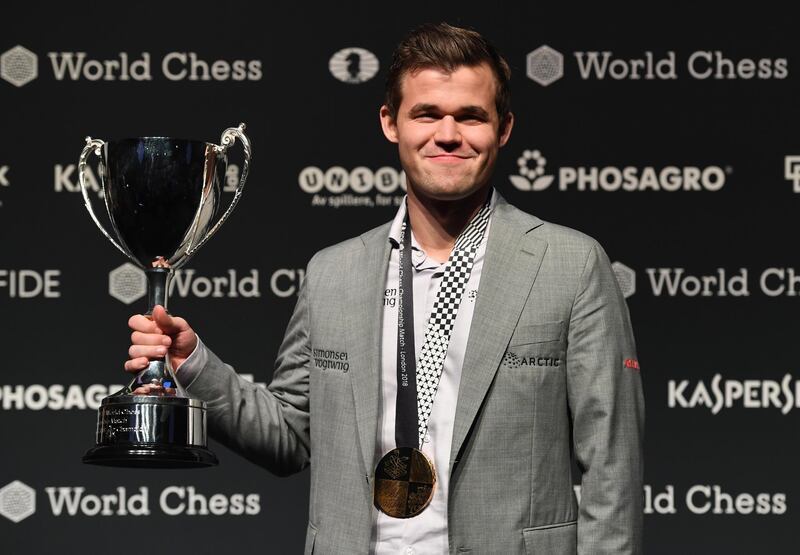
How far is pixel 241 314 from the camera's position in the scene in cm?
426

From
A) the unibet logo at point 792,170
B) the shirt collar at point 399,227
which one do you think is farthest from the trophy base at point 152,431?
the unibet logo at point 792,170

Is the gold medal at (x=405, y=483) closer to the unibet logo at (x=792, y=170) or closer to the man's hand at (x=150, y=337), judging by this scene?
the man's hand at (x=150, y=337)

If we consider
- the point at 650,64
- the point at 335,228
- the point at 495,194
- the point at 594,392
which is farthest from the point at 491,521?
the point at 650,64

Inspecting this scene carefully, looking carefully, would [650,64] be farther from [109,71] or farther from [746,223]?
[109,71]

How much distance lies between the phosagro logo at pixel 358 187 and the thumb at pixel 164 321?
168cm

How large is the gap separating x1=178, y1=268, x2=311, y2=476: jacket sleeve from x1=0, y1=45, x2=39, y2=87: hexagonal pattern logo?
1.90m

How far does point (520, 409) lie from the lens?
8.10 ft

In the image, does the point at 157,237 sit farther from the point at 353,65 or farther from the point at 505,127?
the point at 353,65

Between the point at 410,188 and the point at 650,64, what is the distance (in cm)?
184

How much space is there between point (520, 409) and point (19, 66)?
8.35ft

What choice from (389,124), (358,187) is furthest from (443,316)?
(358,187)

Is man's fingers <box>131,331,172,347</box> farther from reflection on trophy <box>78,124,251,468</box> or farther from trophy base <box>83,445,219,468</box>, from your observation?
trophy base <box>83,445,219,468</box>

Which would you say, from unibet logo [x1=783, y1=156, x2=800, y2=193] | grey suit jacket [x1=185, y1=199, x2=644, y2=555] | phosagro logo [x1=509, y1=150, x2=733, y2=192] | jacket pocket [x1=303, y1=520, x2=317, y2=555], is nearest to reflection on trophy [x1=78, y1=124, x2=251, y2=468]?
grey suit jacket [x1=185, y1=199, x2=644, y2=555]

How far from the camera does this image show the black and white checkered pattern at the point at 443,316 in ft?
8.24
